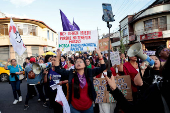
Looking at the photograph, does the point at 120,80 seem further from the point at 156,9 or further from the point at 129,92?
the point at 156,9

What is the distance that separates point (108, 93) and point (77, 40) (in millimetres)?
2405

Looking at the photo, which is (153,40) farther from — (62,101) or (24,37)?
(24,37)

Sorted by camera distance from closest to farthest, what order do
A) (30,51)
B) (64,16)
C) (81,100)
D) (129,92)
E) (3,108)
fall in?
(81,100) → (129,92) → (3,108) → (64,16) → (30,51)

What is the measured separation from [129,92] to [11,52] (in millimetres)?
19714

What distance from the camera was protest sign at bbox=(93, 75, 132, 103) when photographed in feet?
10.1

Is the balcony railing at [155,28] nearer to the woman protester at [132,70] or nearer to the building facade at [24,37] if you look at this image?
the building facade at [24,37]

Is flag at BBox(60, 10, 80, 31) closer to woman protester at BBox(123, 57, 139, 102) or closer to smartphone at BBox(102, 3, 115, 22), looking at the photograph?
smartphone at BBox(102, 3, 115, 22)

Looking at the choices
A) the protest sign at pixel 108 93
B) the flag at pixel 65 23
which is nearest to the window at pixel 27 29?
the flag at pixel 65 23

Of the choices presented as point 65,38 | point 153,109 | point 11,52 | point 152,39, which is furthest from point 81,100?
point 11,52

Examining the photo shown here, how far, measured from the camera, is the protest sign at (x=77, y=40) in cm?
469

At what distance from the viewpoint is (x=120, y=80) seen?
320 centimetres

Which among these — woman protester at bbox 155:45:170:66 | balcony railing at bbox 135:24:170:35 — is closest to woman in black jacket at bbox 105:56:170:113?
woman protester at bbox 155:45:170:66

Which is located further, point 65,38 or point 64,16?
point 64,16

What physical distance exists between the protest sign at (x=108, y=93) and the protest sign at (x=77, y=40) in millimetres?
1720
